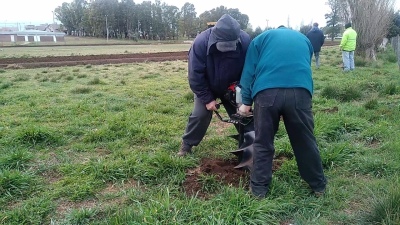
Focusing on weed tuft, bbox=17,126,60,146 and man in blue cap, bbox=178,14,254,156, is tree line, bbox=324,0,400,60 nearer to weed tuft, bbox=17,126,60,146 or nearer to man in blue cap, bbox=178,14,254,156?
man in blue cap, bbox=178,14,254,156

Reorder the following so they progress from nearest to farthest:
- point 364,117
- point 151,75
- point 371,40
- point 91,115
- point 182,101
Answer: point 364,117, point 91,115, point 182,101, point 151,75, point 371,40

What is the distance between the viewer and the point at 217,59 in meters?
4.03

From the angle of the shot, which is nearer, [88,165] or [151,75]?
[88,165]

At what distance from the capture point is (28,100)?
8.26 m

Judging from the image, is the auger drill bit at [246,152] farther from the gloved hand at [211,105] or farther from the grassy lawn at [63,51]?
the grassy lawn at [63,51]

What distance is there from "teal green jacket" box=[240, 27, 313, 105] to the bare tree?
652 inches

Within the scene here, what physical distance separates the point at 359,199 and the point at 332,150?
1121 mm

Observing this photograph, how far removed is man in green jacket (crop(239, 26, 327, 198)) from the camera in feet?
10.6

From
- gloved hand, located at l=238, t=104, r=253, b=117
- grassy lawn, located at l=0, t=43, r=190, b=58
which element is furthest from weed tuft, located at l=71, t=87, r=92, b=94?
grassy lawn, located at l=0, t=43, r=190, b=58

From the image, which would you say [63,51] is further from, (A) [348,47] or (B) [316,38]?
(A) [348,47]

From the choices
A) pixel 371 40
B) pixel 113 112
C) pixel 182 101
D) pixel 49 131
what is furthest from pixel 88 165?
pixel 371 40

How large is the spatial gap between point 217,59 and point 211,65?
0.11 m

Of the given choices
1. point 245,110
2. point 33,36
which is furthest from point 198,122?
point 33,36

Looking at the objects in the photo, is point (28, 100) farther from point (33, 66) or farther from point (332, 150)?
point (33, 66)
